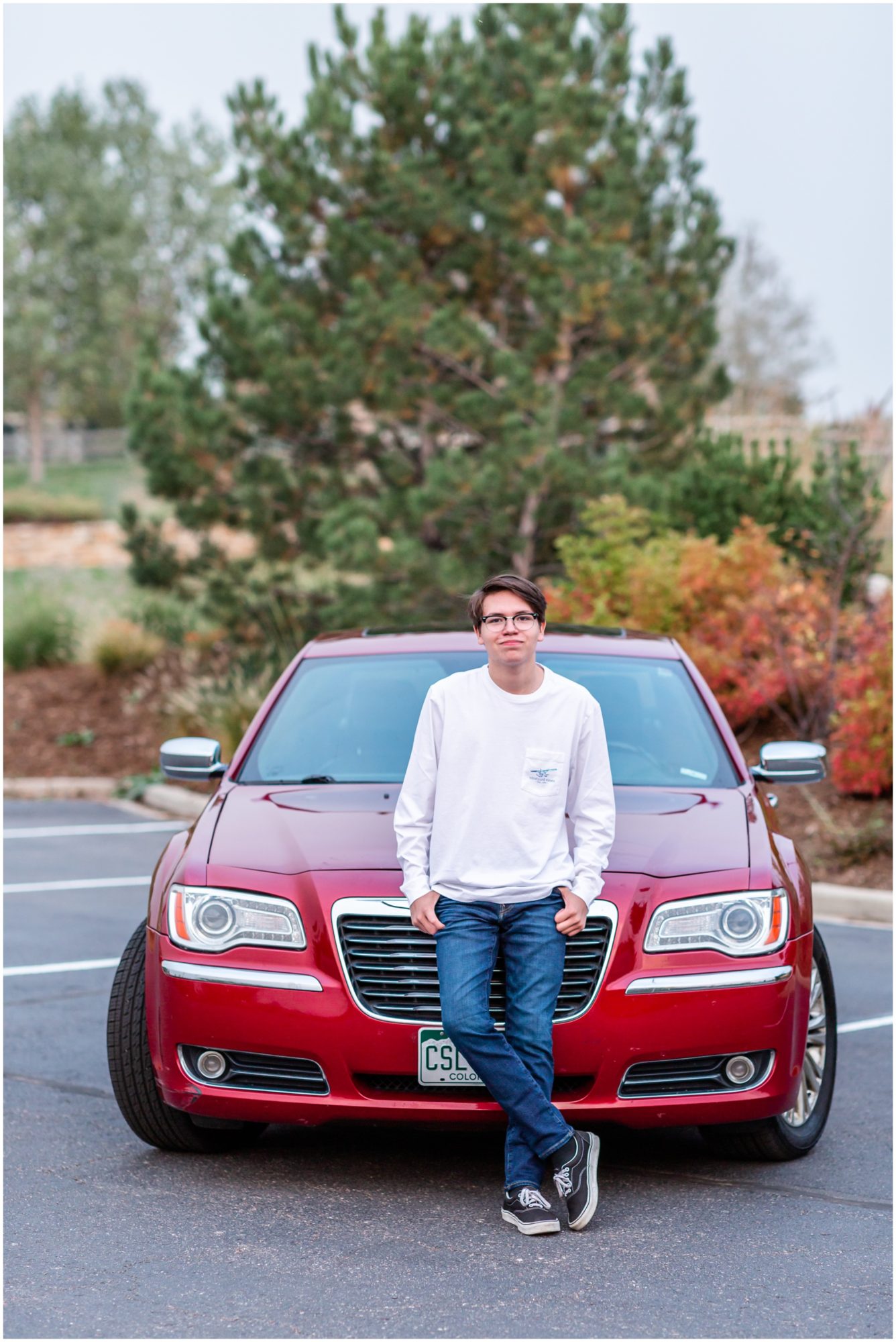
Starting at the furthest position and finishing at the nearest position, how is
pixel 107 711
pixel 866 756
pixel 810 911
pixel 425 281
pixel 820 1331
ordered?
pixel 107 711 → pixel 425 281 → pixel 866 756 → pixel 810 911 → pixel 820 1331

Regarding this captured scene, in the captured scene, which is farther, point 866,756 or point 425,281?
point 425,281

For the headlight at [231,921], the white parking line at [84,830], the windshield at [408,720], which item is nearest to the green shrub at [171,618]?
the white parking line at [84,830]

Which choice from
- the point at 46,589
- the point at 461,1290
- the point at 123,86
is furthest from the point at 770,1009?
the point at 123,86

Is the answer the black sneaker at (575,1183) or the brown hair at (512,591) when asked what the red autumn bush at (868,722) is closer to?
the brown hair at (512,591)

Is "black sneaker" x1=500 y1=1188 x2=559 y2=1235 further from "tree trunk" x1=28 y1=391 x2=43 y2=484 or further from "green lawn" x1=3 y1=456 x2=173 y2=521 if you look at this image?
"tree trunk" x1=28 y1=391 x2=43 y2=484

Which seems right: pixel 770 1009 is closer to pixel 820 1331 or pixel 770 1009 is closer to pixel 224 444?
pixel 820 1331

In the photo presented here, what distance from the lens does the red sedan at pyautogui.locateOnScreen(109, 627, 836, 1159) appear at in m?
4.36

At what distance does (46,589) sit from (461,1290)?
97.7ft

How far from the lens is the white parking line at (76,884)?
34.9 ft

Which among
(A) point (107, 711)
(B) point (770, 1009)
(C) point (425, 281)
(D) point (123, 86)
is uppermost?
(D) point (123, 86)

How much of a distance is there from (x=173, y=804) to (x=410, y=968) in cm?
1158

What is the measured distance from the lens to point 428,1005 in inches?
173

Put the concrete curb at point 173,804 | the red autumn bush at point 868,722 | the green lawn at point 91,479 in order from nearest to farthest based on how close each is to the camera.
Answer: the concrete curb at point 173,804 → the red autumn bush at point 868,722 → the green lawn at point 91,479

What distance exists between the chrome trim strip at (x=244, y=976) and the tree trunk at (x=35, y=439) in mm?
51024
